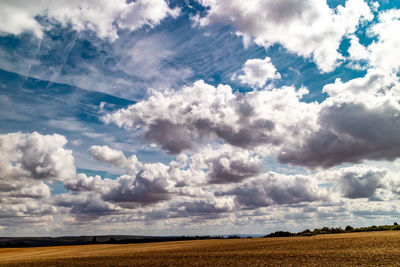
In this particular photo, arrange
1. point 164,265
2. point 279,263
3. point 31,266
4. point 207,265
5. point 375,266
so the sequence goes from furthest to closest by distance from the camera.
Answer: point 31,266
point 164,265
point 207,265
point 279,263
point 375,266

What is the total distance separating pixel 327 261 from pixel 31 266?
4164 cm

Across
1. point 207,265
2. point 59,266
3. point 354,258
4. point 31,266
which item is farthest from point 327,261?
point 31,266

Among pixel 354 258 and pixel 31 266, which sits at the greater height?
pixel 354 258

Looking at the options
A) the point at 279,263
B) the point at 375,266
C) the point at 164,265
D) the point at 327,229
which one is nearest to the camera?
the point at 375,266

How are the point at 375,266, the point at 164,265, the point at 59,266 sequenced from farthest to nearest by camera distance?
the point at 59,266 → the point at 164,265 → the point at 375,266

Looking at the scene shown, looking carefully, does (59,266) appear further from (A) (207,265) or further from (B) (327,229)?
(B) (327,229)

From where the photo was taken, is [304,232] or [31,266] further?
[304,232]

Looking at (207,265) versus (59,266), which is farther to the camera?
(59,266)

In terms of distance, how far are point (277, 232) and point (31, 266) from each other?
73.2 m

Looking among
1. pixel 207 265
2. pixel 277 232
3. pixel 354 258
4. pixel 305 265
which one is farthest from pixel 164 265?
pixel 277 232

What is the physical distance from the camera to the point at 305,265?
26484mm

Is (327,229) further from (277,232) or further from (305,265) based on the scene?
(305,265)

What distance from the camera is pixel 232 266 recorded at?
29469mm

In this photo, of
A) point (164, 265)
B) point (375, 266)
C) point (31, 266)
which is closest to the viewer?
point (375, 266)
